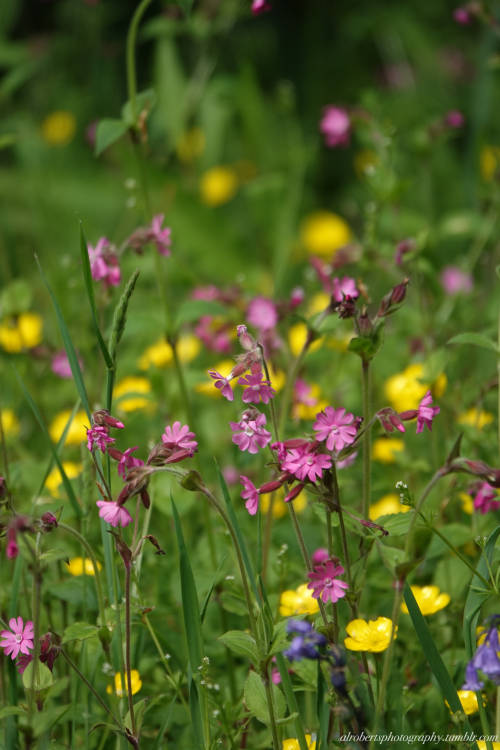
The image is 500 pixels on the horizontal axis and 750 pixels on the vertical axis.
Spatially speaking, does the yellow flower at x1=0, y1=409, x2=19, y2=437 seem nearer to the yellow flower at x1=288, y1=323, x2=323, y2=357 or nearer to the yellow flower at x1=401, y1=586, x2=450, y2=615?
the yellow flower at x1=288, y1=323, x2=323, y2=357

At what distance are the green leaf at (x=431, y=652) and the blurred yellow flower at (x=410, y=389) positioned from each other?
2.53 feet

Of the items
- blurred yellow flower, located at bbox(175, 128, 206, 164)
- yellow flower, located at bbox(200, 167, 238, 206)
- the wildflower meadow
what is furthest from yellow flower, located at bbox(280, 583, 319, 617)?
blurred yellow flower, located at bbox(175, 128, 206, 164)

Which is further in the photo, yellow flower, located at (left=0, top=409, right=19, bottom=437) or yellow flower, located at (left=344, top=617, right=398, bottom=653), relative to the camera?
yellow flower, located at (left=0, top=409, right=19, bottom=437)

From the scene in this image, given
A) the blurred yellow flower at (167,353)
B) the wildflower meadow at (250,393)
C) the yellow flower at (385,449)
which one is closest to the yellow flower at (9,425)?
the wildflower meadow at (250,393)

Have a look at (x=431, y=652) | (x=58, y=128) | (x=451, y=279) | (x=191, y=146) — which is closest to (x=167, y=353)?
(x=451, y=279)

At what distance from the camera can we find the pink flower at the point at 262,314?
1859 millimetres

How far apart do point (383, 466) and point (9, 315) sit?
1.04 meters

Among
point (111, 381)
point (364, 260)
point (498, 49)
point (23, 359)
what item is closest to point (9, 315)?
point (23, 359)

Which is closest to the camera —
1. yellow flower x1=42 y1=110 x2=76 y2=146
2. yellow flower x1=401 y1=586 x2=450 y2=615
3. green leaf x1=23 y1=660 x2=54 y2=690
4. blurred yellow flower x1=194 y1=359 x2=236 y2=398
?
green leaf x1=23 y1=660 x2=54 y2=690

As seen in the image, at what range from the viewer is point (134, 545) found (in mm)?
1146

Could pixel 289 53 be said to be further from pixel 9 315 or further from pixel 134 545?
pixel 134 545

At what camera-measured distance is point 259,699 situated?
3.69 feet

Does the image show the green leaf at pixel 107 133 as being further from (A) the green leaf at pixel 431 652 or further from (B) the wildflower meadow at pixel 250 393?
(A) the green leaf at pixel 431 652

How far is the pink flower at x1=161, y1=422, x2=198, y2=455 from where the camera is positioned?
1.07 m
